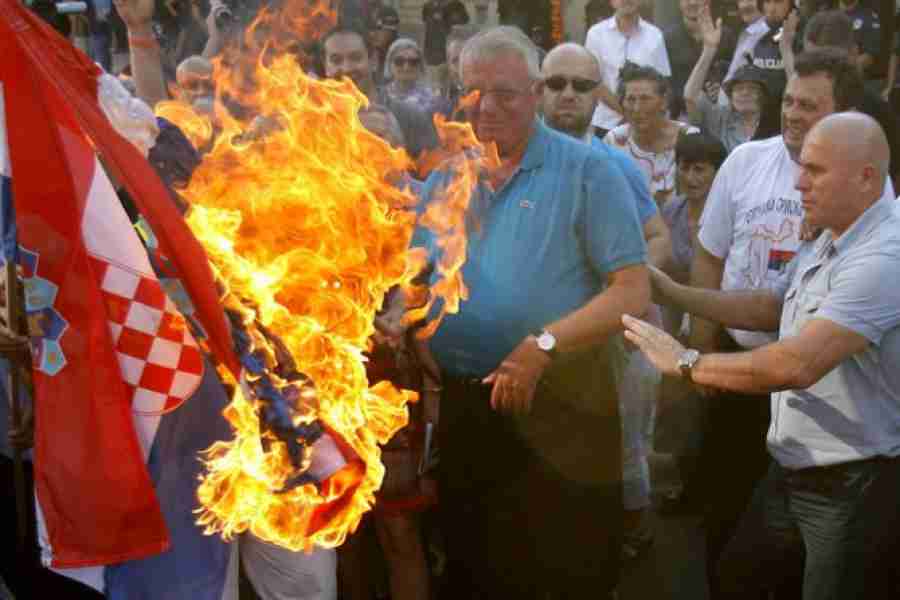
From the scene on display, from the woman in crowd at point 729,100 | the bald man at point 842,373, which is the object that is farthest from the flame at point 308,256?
the woman in crowd at point 729,100

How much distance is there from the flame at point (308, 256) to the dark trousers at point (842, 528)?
1.47 m

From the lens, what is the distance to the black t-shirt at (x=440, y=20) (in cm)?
1225

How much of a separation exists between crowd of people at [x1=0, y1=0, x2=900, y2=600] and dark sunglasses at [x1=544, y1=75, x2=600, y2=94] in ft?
0.44

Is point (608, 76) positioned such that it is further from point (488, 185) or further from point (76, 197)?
point (76, 197)

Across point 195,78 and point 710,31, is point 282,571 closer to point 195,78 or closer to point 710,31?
point 195,78

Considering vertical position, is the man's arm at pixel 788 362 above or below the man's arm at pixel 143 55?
below

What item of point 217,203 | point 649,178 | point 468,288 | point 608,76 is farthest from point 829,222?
point 608,76

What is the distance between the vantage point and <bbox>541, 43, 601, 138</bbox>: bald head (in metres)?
6.59

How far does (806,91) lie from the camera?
5.32 m

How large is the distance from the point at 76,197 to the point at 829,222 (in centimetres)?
254

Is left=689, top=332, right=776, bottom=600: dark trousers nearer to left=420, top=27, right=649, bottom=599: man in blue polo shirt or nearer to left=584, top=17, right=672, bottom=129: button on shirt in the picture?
left=420, top=27, right=649, bottom=599: man in blue polo shirt

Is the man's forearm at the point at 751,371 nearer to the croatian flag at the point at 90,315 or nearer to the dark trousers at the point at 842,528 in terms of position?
the dark trousers at the point at 842,528

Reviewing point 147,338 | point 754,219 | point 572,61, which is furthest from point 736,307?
point 147,338

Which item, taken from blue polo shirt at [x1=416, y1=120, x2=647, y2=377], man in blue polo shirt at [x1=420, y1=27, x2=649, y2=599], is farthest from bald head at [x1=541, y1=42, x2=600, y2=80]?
blue polo shirt at [x1=416, y1=120, x2=647, y2=377]
